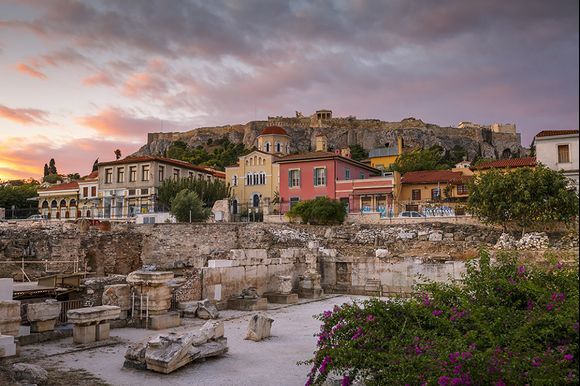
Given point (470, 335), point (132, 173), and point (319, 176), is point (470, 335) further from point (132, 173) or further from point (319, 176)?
point (132, 173)

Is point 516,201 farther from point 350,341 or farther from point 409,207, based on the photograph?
point 350,341

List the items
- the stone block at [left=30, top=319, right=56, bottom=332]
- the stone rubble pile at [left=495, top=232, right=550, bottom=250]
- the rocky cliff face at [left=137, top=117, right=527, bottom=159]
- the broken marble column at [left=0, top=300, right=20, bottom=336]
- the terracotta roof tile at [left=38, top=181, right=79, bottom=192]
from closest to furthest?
1. the broken marble column at [left=0, top=300, right=20, bottom=336]
2. the stone block at [left=30, top=319, right=56, bottom=332]
3. the stone rubble pile at [left=495, top=232, right=550, bottom=250]
4. the terracotta roof tile at [left=38, top=181, right=79, bottom=192]
5. the rocky cliff face at [left=137, top=117, right=527, bottom=159]

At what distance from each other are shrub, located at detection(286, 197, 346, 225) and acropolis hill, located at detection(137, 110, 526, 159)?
72.0m

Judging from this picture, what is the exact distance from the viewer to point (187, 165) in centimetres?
5347

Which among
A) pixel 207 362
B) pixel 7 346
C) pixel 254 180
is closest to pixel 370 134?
pixel 254 180

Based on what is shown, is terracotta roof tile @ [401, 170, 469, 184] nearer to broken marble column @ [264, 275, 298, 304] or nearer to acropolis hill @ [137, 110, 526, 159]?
broken marble column @ [264, 275, 298, 304]

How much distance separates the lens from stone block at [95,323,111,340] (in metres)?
10.3

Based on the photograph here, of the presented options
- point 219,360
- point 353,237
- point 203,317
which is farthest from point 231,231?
point 219,360

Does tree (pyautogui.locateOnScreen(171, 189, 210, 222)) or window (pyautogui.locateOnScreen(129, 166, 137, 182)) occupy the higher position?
window (pyautogui.locateOnScreen(129, 166, 137, 182))

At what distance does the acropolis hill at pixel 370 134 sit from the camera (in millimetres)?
107812

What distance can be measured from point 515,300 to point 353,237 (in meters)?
23.2

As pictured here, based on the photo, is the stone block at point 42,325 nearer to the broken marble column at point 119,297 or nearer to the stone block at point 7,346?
the broken marble column at point 119,297

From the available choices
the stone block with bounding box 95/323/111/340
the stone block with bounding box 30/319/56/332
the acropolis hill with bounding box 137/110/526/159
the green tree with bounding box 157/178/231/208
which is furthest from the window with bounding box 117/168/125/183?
the acropolis hill with bounding box 137/110/526/159

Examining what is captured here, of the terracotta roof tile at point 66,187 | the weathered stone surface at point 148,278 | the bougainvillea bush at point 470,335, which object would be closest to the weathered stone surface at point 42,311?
the weathered stone surface at point 148,278
